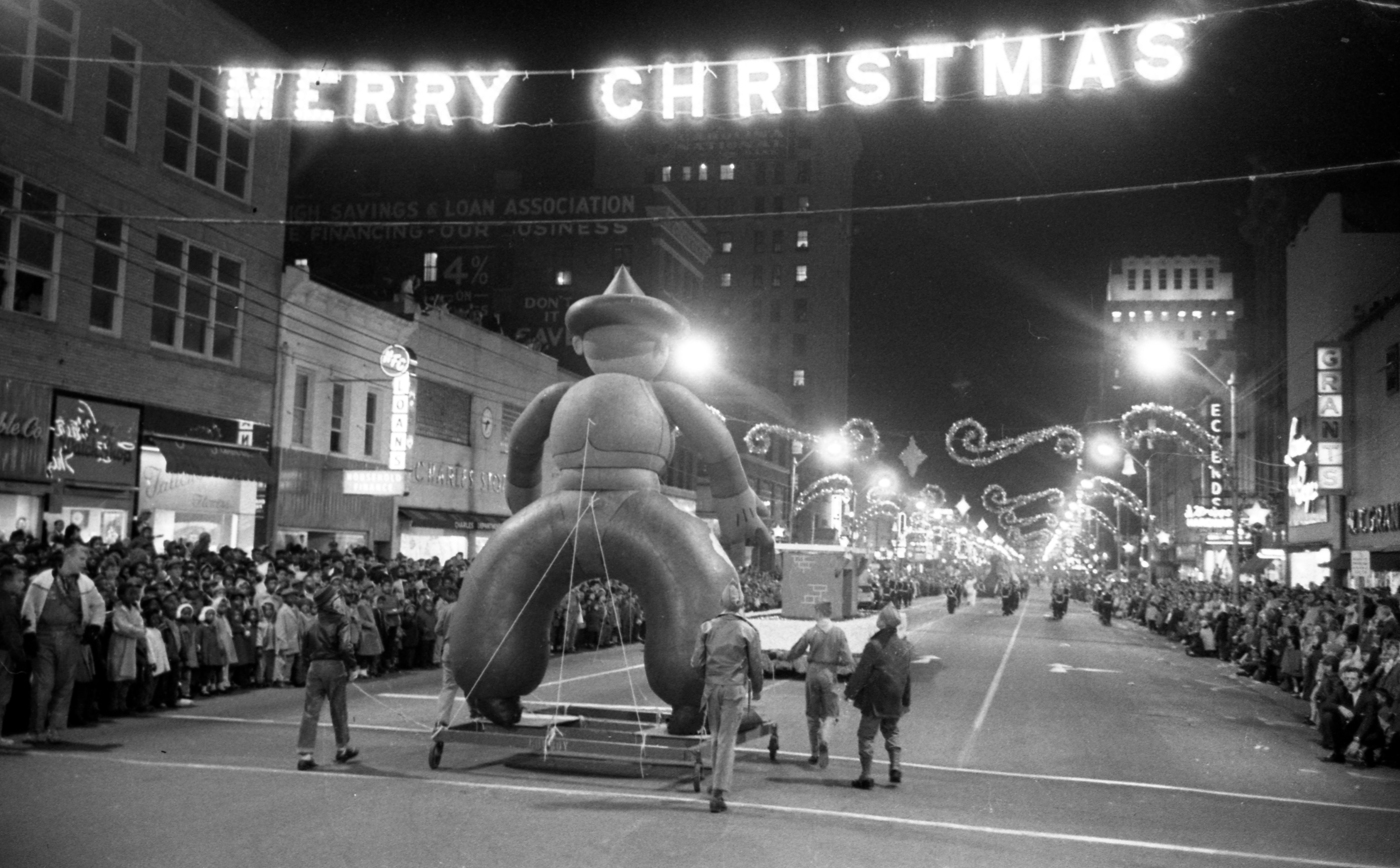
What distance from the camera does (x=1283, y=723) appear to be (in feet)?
59.9

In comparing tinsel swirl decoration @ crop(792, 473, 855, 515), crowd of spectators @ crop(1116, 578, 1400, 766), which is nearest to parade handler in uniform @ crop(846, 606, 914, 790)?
crowd of spectators @ crop(1116, 578, 1400, 766)

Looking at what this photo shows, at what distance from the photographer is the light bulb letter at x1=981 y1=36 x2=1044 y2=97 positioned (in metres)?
12.1

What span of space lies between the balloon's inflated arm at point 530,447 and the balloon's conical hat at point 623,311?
2.27ft

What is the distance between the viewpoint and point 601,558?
458 inches

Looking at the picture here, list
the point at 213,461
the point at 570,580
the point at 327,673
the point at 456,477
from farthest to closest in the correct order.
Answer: the point at 456,477 → the point at 213,461 → the point at 570,580 → the point at 327,673

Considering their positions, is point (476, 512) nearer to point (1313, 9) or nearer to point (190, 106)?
point (190, 106)

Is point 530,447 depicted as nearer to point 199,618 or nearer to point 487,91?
point 487,91

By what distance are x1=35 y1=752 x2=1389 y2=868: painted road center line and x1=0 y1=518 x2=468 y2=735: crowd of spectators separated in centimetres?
142

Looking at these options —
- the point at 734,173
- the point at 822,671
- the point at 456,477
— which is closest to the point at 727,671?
the point at 822,671

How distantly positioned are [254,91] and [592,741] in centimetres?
793

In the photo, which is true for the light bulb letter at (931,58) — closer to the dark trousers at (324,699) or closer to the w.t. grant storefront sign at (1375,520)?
the dark trousers at (324,699)

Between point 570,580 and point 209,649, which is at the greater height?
point 570,580

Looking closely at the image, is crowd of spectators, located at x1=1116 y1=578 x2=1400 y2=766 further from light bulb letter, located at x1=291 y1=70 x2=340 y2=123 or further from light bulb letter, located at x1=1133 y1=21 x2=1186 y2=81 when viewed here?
light bulb letter, located at x1=291 y1=70 x2=340 y2=123

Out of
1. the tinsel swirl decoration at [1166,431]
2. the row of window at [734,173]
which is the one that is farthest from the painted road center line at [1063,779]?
the row of window at [734,173]
